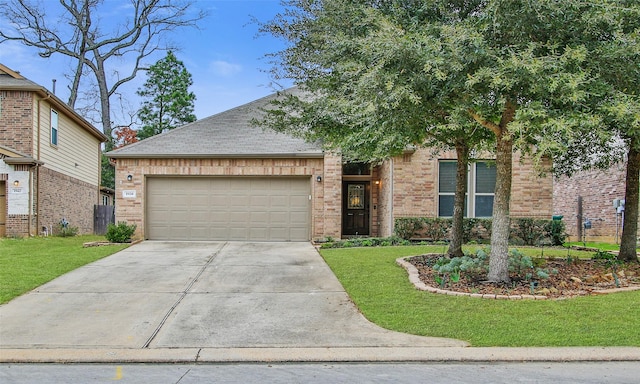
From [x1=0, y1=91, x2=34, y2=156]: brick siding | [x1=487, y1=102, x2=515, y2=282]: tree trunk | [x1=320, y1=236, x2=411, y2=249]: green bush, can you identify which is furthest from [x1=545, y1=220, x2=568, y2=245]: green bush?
[x1=0, y1=91, x2=34, y2=156]: brick siding

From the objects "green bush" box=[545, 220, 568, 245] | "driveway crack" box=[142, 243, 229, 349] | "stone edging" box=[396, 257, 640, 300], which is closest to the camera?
"driveway crack" box=[142, 243, 229, 349]

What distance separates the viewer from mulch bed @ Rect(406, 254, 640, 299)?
22.5 ft

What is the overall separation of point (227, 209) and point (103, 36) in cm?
1991

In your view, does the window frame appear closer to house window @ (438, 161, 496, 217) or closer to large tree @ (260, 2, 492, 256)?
large tree @ (260, 2, 492, 256)

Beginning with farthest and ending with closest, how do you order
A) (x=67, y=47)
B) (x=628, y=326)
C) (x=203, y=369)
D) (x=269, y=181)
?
(x=67, y=47), (x=269, y=181), (x=628, y=326), (x=203, y=369)

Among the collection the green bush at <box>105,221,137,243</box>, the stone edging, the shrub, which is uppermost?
the shrub

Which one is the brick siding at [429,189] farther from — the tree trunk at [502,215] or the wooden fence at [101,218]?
the wooden fence at [101,218]

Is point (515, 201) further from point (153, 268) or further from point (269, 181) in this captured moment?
point (153, 268)

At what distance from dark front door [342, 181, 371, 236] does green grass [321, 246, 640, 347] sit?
30.6 ft

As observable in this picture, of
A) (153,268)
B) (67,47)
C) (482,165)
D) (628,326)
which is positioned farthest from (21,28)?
(628,326)

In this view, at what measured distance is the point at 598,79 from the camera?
597 cm

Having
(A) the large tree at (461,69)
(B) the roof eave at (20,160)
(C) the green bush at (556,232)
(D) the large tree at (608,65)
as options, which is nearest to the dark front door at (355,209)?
(C) the green bush at (556,232)

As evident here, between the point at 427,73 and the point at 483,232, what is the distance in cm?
894

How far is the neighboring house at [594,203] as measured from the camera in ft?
52.7
